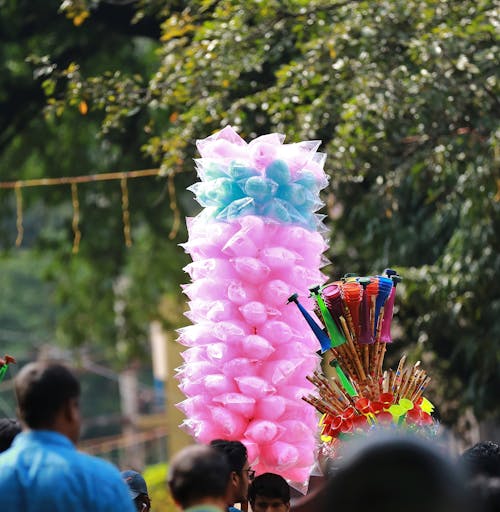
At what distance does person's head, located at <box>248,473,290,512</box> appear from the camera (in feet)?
17.5

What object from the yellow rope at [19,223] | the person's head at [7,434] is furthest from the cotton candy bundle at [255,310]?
the yellow rope at [19,223]

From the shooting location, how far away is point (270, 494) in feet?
17.5

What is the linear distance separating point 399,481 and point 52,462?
1315 mm

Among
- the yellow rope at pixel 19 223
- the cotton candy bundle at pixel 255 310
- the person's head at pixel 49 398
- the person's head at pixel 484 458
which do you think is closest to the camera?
the person's head at pixel 49 398

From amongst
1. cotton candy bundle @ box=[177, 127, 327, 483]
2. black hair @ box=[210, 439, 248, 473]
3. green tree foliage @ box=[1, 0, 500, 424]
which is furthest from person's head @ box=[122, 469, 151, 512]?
green tree foliage @ box=[1, 0, 500, 424]

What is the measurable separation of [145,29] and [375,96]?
4079 millimetres

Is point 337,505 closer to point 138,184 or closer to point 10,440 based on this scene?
point 10,440

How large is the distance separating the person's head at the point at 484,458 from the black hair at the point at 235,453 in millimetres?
849

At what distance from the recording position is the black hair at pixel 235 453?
504 cm

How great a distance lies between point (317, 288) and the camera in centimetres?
555

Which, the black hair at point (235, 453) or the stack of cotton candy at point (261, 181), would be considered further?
the stack of cotton candy at point (261, 181)

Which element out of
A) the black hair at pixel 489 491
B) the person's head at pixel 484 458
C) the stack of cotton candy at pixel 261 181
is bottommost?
the person's head at pixel 484 458

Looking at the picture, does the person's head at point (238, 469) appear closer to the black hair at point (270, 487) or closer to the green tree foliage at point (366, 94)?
the black hair at point (270, 487)

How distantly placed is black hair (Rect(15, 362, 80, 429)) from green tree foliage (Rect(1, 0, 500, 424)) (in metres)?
5.09
